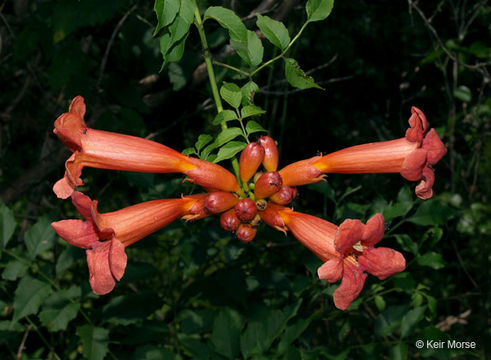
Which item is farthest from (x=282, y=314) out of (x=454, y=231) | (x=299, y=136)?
(x=299, y=136)

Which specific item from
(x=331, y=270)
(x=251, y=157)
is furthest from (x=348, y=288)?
(x=251, y=157)

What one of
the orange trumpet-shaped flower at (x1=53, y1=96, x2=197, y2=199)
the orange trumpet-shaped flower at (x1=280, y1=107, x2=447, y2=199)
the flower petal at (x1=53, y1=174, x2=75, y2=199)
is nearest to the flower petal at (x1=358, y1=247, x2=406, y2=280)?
the orange trumpet-shaped flower at (x1=280, y1=107, x2=447, y2=199)

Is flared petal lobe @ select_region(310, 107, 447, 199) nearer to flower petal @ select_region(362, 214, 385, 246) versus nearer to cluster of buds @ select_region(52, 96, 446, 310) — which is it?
cluster of buds @ select_region(52, 96, 446, 310)

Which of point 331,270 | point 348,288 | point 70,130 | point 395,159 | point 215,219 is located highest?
point 70,130

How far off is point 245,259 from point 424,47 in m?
4.05

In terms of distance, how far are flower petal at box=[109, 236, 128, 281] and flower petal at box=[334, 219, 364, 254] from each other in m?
0.87

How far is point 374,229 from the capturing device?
1807 mm

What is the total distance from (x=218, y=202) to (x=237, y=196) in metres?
0.17

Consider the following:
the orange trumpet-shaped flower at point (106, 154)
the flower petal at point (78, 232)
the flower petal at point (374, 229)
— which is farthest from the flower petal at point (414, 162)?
the flower petal at point (78, 232)

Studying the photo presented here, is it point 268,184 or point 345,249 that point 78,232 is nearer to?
point 268,184

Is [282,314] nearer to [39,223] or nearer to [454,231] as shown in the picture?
[39,223]

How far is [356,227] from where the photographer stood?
1.78 m

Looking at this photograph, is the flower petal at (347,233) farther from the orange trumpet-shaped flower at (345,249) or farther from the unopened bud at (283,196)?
the unopened bud at (283,196)

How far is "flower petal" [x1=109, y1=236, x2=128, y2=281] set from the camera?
5.89ft
